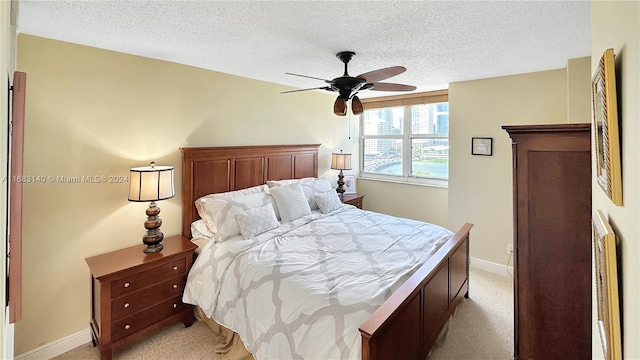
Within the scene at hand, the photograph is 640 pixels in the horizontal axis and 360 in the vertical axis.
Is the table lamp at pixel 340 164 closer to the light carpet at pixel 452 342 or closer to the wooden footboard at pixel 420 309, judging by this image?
the wooden footboard at pixel 420 309

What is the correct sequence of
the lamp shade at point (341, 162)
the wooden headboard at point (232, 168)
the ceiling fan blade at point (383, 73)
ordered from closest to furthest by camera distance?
1. the ceiling fan blade at point (383, 73)
2. the wooden headboard at point (232, 168)
3. the lamp shade at point (341, 162)

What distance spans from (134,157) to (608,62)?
3.03 m

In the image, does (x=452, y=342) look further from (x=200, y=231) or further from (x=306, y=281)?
(x=200, y=231)

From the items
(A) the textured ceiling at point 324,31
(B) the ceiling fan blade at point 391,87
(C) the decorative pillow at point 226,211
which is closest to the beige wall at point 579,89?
(A) the textured ceiling at point 324,31

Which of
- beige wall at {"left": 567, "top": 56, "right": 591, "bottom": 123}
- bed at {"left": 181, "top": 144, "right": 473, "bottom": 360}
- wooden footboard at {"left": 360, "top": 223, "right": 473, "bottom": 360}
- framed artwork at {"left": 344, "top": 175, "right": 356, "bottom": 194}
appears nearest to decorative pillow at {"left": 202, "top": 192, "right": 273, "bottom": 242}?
bed at {"left": 181, "top": 144, "right": 473, "bottom": 360}

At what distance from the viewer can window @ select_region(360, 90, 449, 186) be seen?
4.45 metres

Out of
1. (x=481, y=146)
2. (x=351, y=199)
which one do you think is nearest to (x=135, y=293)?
(x=351, y=199)

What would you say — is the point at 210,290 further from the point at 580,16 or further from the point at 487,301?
the point at 580,16

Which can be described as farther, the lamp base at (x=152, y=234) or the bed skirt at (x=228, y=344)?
the lamp base at (x=152, y=234)

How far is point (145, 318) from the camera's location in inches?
92.0

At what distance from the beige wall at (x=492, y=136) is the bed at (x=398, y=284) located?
0.94 m

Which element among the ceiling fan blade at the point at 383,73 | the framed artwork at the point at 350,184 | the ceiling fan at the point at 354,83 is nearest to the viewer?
the ceiling fan blade at the point at 383,73

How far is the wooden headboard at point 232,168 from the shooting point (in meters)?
2.99

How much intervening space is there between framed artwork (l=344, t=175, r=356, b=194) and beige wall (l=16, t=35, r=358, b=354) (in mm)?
2517
